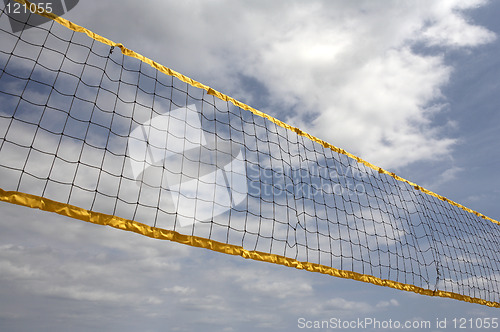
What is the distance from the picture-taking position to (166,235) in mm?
3711

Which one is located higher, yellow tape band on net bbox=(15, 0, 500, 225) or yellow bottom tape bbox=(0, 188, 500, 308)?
yellow tape band on net bbox=(15, 0, 500, 225)

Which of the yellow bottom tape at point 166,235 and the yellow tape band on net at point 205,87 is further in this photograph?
the yellow tape band on net at point 205,87

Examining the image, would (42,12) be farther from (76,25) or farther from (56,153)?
(56,153)

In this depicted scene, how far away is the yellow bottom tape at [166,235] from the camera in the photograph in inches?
120

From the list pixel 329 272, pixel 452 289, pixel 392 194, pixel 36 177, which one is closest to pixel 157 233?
pixel 36 177

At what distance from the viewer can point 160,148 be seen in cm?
454

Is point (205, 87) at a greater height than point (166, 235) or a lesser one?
greater

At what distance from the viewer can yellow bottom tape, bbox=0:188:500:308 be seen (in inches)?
120

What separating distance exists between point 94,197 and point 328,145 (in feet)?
13.4

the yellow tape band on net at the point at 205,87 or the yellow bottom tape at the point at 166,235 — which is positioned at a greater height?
the yellow tape band on net at the point at 205,87

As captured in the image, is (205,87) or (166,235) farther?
(205,87)

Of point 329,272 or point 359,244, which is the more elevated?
point 359,244

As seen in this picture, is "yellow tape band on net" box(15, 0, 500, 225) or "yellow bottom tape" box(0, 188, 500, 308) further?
"yellow tape band on net" box(15, 0, 500, 225)

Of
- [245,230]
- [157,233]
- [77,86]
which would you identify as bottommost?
[157,233]
